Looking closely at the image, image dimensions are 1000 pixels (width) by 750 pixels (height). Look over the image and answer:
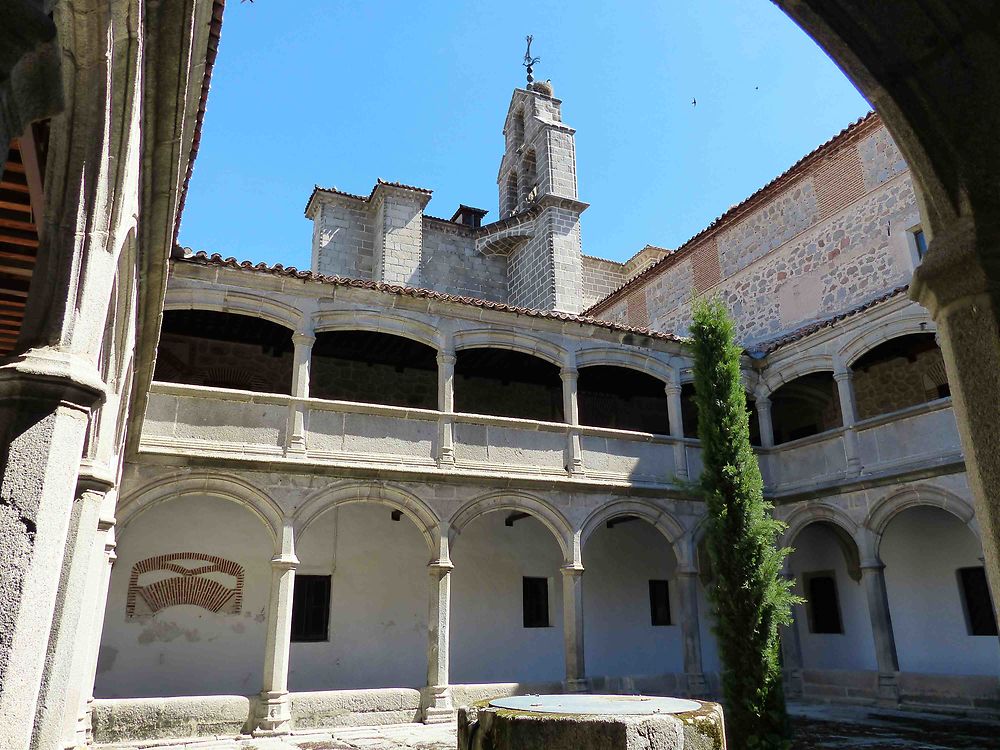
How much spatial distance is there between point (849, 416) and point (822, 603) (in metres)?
4.20

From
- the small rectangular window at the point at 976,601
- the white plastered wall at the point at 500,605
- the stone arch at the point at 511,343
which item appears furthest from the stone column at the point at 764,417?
the white plastered wall at the point at 500,605

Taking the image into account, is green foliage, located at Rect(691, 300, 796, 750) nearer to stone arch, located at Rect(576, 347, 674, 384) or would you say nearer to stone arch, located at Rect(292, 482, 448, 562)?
stone arch, located at Rect(576, 347, 674, 384)

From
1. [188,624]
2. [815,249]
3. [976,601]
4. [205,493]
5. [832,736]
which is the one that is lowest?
[832,736]

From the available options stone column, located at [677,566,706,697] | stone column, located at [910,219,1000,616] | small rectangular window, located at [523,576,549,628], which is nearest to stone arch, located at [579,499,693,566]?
stone column, located at [677,566,706,697]

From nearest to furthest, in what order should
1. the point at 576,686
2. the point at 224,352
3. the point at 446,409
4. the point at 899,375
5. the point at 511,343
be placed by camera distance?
1. the point at 576,686
2. the point at 446,409
3. the point at 511,343
4. the point at 224,352
5. the point at 899,375

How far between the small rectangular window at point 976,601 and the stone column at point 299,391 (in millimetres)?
10386

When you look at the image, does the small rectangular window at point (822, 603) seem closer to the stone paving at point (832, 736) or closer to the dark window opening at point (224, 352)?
the stone paving at point (832, 736)

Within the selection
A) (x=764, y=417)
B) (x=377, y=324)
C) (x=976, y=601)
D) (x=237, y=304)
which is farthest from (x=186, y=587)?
(x=976, y=601)

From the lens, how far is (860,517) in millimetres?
11906

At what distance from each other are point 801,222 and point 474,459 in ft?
28.3

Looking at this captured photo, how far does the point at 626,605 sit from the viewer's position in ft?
46.3

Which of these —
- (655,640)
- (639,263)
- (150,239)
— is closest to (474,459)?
(655,640)

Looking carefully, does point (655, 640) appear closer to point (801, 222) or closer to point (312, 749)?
point (312, 749)

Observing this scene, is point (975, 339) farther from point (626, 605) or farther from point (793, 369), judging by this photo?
point (626, 605)
